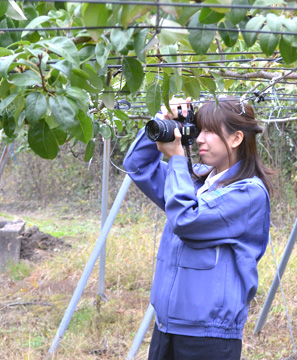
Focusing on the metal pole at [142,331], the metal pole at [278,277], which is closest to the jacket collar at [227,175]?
the metal pole at [142,331]

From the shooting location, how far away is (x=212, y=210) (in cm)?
164

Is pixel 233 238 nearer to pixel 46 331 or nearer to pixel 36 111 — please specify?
pixel 36 111

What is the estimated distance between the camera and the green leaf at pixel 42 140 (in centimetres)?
107

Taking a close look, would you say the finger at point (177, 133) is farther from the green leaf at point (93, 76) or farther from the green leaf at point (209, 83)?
the green leaf at point (93, 76)

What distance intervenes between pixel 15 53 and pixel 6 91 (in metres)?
0.11

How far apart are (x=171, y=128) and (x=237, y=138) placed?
0.25 m

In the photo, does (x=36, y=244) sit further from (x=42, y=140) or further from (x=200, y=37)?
(x=200, y=37)

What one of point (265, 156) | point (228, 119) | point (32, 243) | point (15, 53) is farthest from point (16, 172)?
point (15, 53)

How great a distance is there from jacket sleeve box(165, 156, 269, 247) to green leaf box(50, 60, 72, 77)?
0.80m

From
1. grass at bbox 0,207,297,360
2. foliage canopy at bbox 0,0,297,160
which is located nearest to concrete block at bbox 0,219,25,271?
grass at bbox 0,207,297,360

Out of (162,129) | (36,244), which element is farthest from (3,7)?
(36,244)

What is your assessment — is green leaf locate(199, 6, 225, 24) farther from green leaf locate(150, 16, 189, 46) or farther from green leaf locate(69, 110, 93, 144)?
green leaf locate(69, 110, 93, 144)

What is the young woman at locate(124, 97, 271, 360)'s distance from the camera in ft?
5.42

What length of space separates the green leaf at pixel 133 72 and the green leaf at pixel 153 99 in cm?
25
